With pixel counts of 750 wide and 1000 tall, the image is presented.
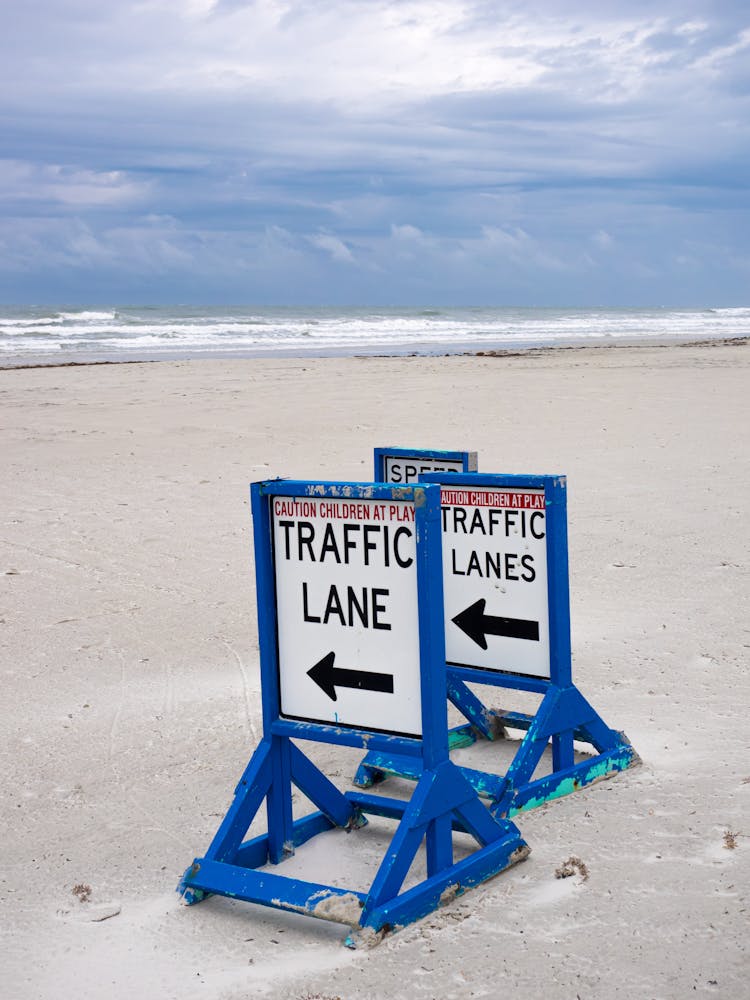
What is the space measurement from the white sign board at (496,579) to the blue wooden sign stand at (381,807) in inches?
30.3

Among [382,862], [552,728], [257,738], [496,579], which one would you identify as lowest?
[257,738]

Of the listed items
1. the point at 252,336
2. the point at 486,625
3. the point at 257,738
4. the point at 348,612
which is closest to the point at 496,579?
the point at 486,625

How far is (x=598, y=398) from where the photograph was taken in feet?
53.4

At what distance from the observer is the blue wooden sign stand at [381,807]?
3240 mm

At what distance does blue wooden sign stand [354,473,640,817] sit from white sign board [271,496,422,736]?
76cm

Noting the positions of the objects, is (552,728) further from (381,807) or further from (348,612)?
(348,612)

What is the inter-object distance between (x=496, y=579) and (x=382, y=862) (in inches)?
52.0

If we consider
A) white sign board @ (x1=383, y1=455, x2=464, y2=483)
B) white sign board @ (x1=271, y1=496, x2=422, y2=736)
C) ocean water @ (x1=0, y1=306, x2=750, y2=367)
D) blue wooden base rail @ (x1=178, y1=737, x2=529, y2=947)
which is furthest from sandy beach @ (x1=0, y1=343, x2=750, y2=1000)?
ocean water @ (x1=0, y1=306, x2=750, y2=367)

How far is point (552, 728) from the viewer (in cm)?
407

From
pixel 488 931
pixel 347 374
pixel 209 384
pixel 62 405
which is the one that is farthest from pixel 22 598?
pixel 347 374

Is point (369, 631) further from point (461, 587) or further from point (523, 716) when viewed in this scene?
point (523, 716)

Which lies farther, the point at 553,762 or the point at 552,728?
the point at 553,762

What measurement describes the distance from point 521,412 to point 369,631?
1146 cm

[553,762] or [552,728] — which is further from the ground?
[552,728]
